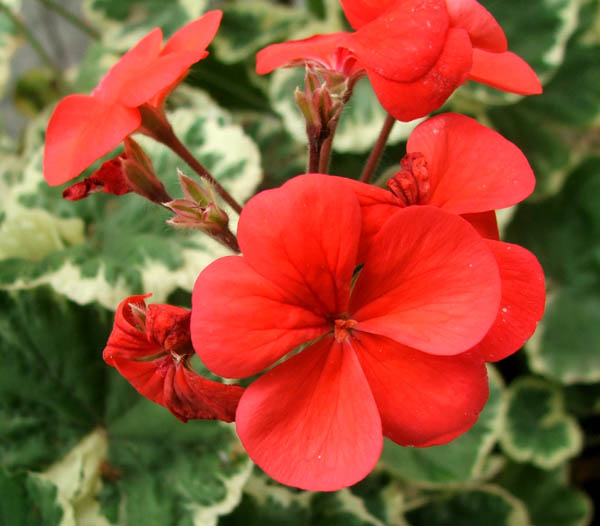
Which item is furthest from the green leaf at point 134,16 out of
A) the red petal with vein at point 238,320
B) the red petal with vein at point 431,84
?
the red petal with vein at point 238,320

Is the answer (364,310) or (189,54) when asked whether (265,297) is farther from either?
(189,54)

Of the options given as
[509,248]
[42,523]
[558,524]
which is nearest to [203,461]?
[42,523]

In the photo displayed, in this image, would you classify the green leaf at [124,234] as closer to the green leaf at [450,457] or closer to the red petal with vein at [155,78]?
the red petal with vein at [155,78]

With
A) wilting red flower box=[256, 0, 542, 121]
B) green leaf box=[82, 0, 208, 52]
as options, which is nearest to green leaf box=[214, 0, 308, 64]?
green leaf box=[82, 0, 208, 52]

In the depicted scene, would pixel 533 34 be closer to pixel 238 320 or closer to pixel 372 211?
pixel 372 211

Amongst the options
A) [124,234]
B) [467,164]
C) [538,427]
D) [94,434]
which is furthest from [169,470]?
[538,427]

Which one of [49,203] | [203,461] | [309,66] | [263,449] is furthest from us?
[49,203]

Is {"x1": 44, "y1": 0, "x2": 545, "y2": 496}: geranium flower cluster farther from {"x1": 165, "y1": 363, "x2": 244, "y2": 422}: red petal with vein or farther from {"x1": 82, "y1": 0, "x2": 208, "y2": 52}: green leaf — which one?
{"x1": 82, "y1": 0, "x2": 208, "y2": 52}: green leaf
